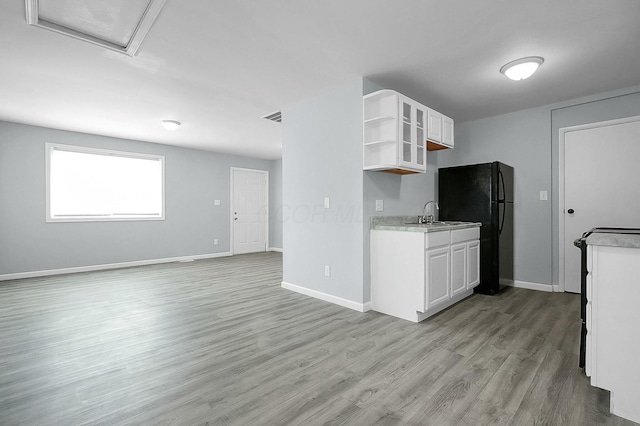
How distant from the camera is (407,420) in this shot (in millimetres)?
1517

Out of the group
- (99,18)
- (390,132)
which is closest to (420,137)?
(390,132)

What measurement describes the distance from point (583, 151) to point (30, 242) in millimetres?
8249

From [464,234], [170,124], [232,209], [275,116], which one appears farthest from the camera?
[232,209]

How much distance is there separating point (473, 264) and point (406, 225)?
3.31 ft

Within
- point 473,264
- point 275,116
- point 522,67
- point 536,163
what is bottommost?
point 473,264

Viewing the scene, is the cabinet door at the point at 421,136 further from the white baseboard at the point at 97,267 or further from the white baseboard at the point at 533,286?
the white baseboard at the point at 97,267

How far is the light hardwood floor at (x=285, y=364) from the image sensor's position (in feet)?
5.17

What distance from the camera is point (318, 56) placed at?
8.98 feet

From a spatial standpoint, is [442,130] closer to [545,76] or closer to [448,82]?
[448,82]

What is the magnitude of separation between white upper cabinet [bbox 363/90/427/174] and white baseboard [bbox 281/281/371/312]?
1.47 metres

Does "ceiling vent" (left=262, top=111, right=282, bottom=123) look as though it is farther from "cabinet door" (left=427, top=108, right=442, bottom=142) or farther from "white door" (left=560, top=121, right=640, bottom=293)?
"white door" (left=560, top=121, right=640, bottom=293)

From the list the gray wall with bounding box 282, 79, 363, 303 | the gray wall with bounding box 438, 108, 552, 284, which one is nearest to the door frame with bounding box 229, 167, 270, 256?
the gray wall with bounding box 282, 79, 363, 303

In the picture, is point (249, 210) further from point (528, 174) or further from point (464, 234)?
point (528, 174)

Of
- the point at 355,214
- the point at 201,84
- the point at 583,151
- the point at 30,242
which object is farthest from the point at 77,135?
the point at 583,151
